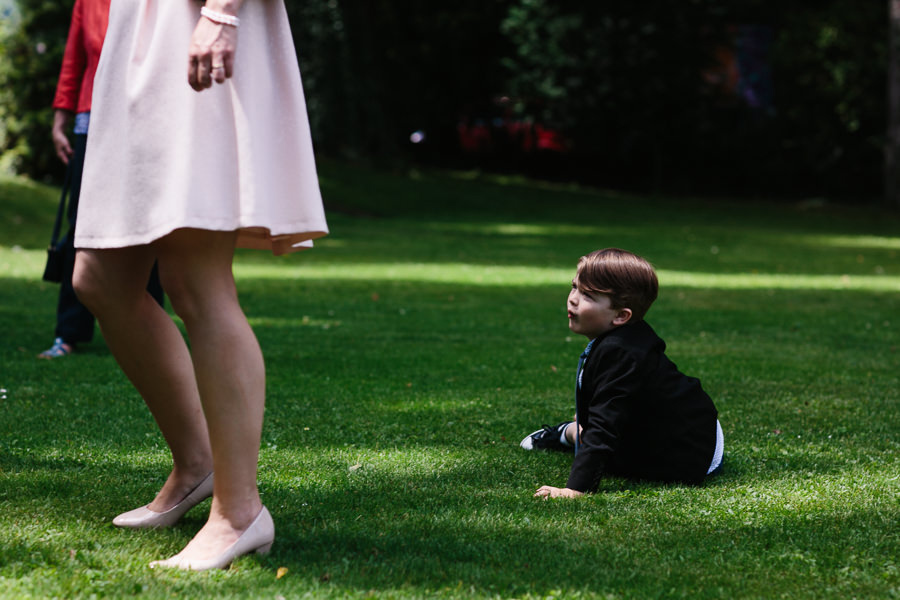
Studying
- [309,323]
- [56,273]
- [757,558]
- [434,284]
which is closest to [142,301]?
[757,558]

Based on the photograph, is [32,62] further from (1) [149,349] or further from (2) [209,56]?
(2) [209,56]

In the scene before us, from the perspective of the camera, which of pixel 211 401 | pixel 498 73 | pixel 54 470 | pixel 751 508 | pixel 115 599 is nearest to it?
pixel 115 599

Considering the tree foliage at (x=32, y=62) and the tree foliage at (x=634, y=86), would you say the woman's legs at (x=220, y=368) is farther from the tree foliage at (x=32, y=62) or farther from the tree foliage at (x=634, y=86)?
the tree foliage at (x=634, y=86)

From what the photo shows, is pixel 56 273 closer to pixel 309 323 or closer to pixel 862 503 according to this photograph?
pixel 309 323

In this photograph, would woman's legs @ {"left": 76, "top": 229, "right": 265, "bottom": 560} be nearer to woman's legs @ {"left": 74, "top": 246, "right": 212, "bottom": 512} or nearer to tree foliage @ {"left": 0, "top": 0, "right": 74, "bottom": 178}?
woman's legs @ {"left": 74, "top": 246, "right": 212, "bottom": 512}

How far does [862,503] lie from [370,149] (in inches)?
1017

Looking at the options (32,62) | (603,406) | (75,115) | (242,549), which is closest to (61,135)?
(75,115)

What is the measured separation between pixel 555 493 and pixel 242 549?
1.15 metres

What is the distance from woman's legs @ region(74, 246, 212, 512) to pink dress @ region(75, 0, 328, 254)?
0.50 ft

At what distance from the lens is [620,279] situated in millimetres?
3678

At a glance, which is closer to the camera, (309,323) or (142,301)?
(142,301)

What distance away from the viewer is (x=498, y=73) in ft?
112

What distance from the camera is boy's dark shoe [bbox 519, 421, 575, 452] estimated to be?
4.14 meters

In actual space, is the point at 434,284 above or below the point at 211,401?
below
